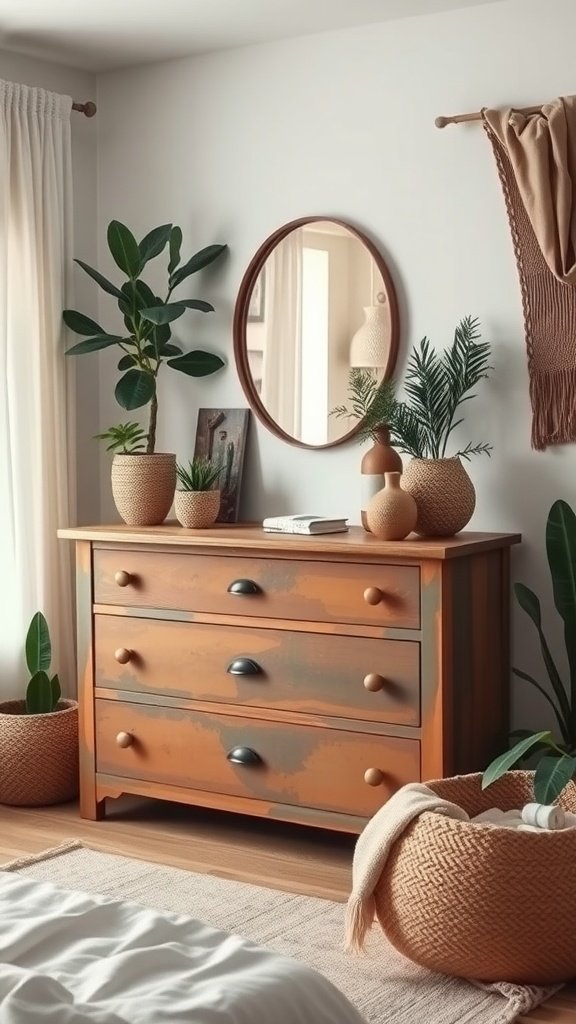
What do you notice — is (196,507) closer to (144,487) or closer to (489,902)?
(144,487)

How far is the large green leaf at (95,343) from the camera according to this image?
423 cm

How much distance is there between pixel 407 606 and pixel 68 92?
2.28 meters

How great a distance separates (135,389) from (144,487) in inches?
14.7

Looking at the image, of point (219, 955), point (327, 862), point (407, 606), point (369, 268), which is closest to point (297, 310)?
point (369, 268)

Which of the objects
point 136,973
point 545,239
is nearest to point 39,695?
point 545,239

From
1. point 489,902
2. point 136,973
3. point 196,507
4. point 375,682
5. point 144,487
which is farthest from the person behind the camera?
point 144,487

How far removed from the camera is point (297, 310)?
4117 mm

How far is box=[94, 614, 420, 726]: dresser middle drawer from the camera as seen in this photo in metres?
3.46

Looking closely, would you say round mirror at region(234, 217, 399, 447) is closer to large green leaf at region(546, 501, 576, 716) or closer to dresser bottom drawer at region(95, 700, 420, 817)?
large green leaf at region(546, 501, 576, 716)

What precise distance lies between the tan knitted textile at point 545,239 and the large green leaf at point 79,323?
143 centimetres

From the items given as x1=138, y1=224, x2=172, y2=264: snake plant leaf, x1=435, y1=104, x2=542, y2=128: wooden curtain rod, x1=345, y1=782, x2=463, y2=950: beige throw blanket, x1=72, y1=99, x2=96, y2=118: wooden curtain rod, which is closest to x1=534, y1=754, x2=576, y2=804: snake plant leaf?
x1=345, y1=782, x2=463, y2=950: beige throw blanket

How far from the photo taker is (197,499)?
3936 mm

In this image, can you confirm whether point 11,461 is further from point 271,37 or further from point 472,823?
point 472,823

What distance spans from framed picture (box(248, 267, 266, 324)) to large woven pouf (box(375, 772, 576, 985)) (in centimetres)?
194
